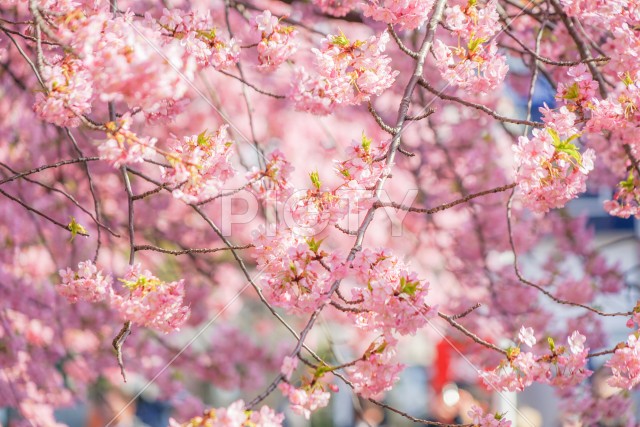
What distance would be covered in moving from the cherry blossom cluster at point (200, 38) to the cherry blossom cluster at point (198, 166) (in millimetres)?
317

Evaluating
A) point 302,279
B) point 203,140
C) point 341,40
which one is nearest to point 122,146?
point 203,140

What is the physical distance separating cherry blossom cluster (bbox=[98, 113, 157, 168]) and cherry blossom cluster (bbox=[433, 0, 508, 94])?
1.00 meters

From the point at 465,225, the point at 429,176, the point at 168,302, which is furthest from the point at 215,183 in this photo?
the point at 465,225

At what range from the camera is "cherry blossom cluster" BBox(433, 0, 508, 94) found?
217cm

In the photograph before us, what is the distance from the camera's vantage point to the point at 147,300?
1958mm

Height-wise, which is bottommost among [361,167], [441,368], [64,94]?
[64,94]

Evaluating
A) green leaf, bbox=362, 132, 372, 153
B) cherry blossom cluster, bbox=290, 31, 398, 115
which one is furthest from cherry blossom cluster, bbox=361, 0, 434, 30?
green leaf, bbox=362, 132, 372, 153

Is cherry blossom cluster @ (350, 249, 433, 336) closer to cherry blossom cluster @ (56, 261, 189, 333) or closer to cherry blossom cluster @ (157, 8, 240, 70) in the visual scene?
cherry blossom cluster @ (56, 261, 189, 333)

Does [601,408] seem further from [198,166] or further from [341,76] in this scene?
[198,166]

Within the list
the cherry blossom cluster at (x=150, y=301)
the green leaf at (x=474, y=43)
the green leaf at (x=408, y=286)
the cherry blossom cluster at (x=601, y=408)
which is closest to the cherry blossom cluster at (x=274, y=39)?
the green leaf at (x=474, y=43)

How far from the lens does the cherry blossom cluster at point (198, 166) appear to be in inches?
69.6

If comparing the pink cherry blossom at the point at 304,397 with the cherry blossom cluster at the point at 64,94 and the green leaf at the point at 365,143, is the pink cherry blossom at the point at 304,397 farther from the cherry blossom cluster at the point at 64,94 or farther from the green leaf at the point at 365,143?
the cherry blossom cluster at the point at 64,94

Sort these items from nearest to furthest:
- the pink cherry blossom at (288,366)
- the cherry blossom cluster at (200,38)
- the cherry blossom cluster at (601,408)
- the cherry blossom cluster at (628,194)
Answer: the pink cherry blossom at (288,366)
the cherry blossom cluster at (200,38)
the cherry blossom cluster at (628,194)
the cherry blossom cluster at (601,408)

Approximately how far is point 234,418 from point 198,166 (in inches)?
25.6
